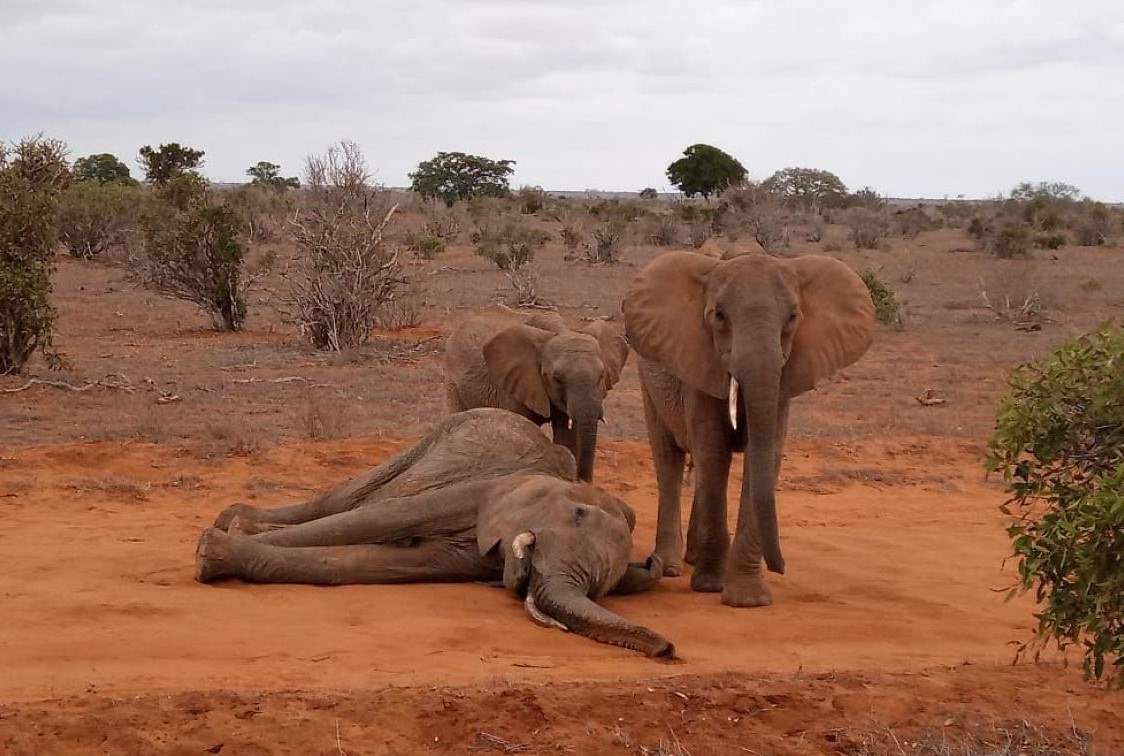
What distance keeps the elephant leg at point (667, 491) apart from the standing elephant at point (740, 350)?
44 cm

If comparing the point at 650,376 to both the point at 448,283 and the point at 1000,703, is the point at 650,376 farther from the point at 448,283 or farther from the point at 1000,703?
the point at 448,283

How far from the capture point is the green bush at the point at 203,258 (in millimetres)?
19156

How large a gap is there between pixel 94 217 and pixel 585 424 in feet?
81.8

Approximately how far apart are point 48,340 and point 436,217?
2674 cm

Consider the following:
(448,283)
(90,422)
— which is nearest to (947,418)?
(90,422)

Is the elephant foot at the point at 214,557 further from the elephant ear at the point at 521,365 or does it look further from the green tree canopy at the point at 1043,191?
the green tree canopy at the point at 1043,191

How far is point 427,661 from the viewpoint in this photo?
507 centimetres

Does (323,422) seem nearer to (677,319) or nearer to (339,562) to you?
(339,562)

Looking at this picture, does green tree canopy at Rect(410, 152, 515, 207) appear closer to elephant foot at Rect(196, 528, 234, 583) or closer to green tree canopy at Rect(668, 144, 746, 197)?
green tree canopy at Rect(668, 144, 746, 197)

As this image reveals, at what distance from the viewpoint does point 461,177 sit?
56.3 m

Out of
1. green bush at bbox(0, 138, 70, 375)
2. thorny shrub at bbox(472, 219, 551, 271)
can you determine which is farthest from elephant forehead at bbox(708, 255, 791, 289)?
thorny shrub at bbox(472, 219, 551, 271)

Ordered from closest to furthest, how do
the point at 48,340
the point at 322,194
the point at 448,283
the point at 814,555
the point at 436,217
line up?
1. the point at 814,555
2. the point at 48,340
3. the point at 322,194
4. the point at 448,283
5. the point at 436,217

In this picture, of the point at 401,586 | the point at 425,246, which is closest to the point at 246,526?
the point at 401,586

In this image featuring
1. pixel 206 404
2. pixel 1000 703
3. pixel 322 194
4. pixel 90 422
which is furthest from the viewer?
pixel 322 194
